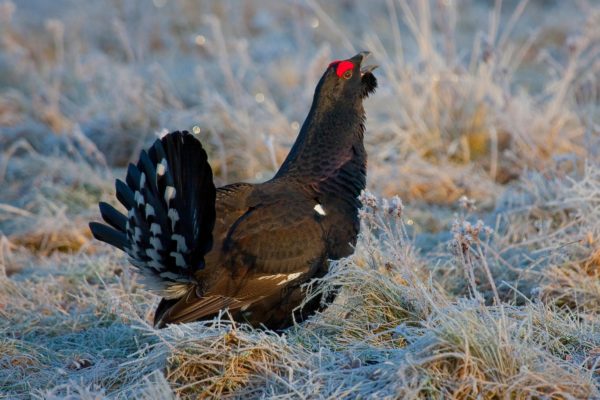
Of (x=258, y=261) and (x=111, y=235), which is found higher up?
(x=111, y=235)

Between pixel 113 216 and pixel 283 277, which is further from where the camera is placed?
pixel 113 216

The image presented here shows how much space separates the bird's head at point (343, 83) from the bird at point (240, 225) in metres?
0.05

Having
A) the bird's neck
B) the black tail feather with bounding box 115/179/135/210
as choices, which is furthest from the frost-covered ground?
the black tail feather with bounding box 115/179/135/210

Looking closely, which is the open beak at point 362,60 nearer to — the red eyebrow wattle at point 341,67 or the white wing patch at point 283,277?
the red eyebrow wattle at point 341,67

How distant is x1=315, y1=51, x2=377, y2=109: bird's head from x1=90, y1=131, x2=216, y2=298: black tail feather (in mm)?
982

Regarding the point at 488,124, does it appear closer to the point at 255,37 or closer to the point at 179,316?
the point at 179,316

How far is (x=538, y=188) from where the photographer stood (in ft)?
17.1

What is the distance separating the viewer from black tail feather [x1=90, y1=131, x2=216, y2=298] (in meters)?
3.34

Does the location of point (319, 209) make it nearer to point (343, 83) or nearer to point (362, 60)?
point (343, 83)

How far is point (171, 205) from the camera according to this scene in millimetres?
3363

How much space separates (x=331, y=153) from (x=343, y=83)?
37cm

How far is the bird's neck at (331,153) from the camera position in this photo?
3965 mm

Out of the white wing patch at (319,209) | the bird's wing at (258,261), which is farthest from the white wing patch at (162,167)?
the white wing patch at (319,209)

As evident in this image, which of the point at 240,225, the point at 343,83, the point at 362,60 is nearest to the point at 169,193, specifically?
the point at 240,225
